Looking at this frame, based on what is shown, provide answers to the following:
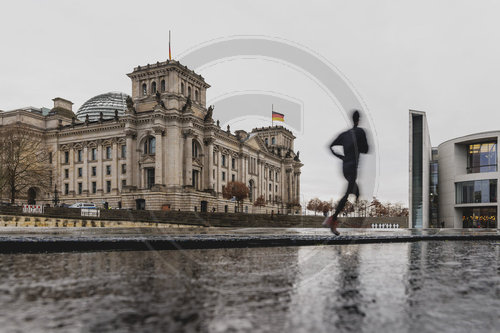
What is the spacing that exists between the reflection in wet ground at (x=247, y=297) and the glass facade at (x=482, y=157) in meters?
54.2

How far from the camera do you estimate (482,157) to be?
51.4 m

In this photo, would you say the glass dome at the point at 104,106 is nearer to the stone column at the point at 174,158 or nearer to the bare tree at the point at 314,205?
the stone column at the point at 174,158

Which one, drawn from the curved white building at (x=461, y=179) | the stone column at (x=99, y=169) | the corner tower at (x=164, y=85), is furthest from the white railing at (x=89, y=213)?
the curved white building at (x=461, y=179)

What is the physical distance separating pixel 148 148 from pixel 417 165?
136 feet

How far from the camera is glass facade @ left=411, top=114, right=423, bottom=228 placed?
51375mm

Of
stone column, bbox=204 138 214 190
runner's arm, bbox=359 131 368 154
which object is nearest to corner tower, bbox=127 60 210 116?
stone column, bbox=204 138 214 190

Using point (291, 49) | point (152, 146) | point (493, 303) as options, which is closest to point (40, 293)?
point (493, 303)

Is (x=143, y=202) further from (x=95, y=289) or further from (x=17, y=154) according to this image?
(x=95, y=289)

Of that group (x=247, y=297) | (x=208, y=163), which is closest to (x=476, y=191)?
(x=208, y=163)

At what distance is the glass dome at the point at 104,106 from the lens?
266ft

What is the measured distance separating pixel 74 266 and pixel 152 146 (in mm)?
61969

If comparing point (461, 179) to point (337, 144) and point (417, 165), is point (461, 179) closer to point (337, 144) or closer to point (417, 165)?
point (417, 165)

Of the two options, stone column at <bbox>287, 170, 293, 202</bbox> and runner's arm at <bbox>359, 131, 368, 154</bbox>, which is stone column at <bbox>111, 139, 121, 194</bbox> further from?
runner's arm at <bbox>359, 131, 368, 154</bbox>

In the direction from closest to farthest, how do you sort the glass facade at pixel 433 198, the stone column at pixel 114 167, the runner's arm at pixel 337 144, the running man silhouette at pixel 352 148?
the running man silhouette at pixel 352 148, the runner's arm at pixel 337 144, the glass facade at pixel 433 198, the stone column at pixel 114 167
